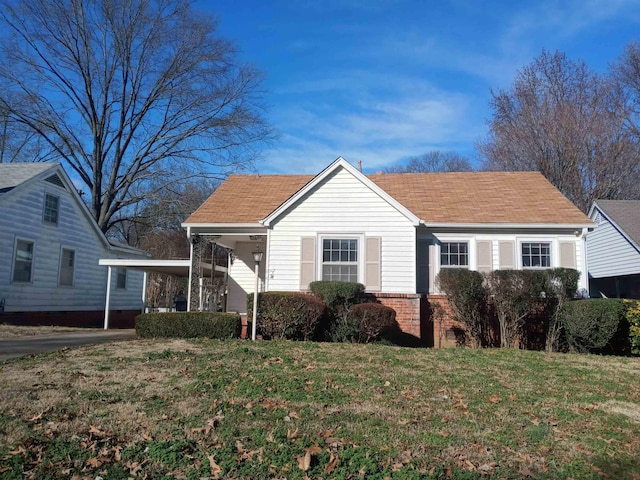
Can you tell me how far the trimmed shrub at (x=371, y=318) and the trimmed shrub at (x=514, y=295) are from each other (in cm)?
251

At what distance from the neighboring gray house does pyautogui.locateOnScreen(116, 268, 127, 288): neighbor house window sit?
20.8 metres

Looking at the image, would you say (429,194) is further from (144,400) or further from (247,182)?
(144,400)

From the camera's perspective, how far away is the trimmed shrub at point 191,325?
11898 mm

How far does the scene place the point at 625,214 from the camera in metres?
22.0

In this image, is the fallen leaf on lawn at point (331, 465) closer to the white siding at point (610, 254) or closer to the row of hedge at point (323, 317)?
the row of hedge at point (323, 317)

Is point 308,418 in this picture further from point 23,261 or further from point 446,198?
point 23,261

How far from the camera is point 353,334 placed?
1233 cm

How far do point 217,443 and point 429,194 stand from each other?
527 inches

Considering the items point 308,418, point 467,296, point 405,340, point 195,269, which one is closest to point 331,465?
point 308,418

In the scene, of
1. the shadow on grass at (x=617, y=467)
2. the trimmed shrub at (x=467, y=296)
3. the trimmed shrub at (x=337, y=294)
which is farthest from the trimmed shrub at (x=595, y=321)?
the shadow on grass at (x=617, y=467)

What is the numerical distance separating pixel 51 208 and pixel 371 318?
44.5ft

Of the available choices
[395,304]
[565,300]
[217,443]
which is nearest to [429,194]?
[395,304]

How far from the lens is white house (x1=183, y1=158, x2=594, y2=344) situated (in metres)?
14.1

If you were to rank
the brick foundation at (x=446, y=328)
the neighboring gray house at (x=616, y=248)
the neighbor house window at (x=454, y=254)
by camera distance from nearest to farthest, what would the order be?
the brick foundation at (x=446, y=328) → the neighbor house window at (x=454, y=254) → the neighboring gray house at (x=616, y=248)
